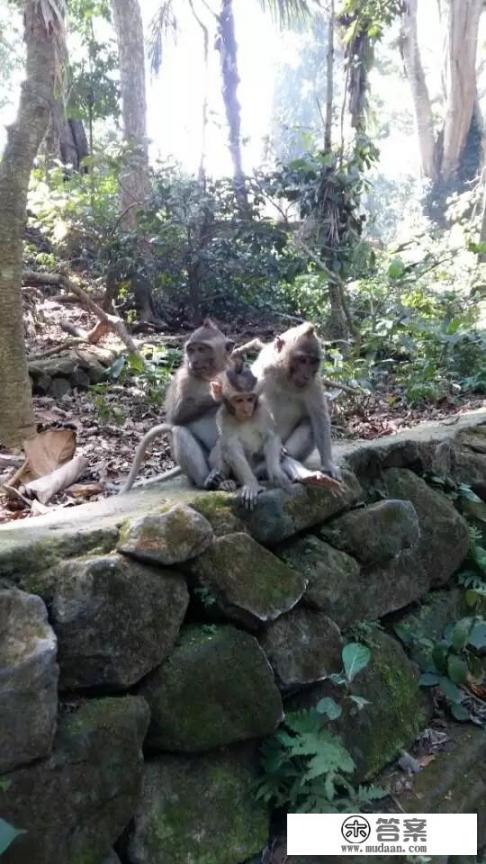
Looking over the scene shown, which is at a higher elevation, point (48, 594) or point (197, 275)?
point (197, 275)

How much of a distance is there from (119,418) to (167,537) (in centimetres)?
336

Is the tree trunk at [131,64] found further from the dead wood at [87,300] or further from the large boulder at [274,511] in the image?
the large boulder at [274,511]

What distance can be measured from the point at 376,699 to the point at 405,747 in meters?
0.31

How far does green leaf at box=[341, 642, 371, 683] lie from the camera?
394cm

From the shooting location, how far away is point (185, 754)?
338 cm

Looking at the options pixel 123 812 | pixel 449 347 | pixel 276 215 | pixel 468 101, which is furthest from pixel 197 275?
pixel 468 101

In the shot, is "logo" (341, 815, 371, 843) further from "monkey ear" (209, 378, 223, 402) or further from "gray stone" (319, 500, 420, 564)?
"monkey ear" (209, 378, 223, 402)

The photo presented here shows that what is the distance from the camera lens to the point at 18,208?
629cm

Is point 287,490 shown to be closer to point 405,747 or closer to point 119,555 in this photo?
point 119,555

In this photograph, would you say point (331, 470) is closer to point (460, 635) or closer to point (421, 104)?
point (460, 635)

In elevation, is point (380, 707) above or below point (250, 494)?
below

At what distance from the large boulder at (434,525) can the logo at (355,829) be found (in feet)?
6.40

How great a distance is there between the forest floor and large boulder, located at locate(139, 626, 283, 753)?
4.97ft

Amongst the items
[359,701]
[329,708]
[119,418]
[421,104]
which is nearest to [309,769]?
[329,708]
